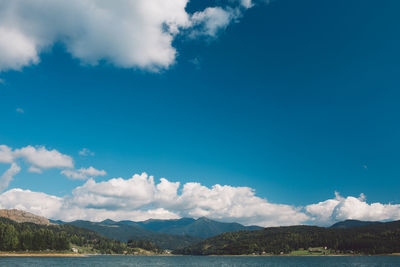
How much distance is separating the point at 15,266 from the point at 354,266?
169772 mm

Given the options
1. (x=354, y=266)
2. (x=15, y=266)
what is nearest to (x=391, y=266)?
(x=354, y=266)

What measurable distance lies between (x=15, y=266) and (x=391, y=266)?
178 metres

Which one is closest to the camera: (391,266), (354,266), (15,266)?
(15,266)

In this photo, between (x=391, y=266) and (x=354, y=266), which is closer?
(x=391, y=266)

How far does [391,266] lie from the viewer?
6516 inches

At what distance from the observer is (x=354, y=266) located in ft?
587

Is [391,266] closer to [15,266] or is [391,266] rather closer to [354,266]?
[354,266]

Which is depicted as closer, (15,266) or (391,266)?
(15,266)

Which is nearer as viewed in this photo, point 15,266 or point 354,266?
point 15,266

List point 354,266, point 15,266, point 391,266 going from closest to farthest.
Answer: point 15,266
point 391,266
point 354,266

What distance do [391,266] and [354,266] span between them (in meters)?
19.2
